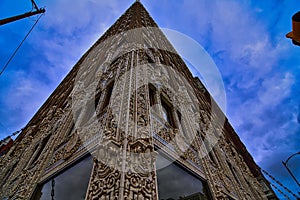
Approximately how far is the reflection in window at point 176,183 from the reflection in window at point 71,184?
4.31 feet

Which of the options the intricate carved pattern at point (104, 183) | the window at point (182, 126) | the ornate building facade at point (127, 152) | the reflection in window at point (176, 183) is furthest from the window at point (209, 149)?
the intricate carved pattern at point (104, 183)

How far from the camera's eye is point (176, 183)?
3590 millimetres

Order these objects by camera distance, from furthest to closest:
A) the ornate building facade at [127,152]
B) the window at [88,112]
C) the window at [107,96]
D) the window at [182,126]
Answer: the window at [182,126]
the window at [88,112]
the window at [107,96]
the ornate building facade at [127,152]

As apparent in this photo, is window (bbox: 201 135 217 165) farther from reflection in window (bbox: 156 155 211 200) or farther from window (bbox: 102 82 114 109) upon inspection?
window (bbox: 102 82 114 109)

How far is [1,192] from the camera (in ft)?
18.6

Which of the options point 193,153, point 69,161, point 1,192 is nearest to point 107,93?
point 69,161

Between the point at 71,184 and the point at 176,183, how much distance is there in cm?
203

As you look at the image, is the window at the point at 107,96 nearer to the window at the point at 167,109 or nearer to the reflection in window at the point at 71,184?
the window at the point at 167,109

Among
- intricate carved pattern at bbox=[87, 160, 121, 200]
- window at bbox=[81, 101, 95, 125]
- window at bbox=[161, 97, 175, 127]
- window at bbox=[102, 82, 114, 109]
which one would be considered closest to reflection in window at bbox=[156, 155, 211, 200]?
intricate carved pattern at bbox=[87, 160, 121, 200]

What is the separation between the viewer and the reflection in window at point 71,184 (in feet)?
10.5

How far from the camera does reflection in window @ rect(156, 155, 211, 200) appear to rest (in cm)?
327

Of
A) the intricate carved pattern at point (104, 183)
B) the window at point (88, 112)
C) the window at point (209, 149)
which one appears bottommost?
the intricate carved pattern at point (104, 183)

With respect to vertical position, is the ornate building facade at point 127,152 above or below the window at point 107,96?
below

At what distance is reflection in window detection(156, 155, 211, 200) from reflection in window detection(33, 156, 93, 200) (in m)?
1.31
